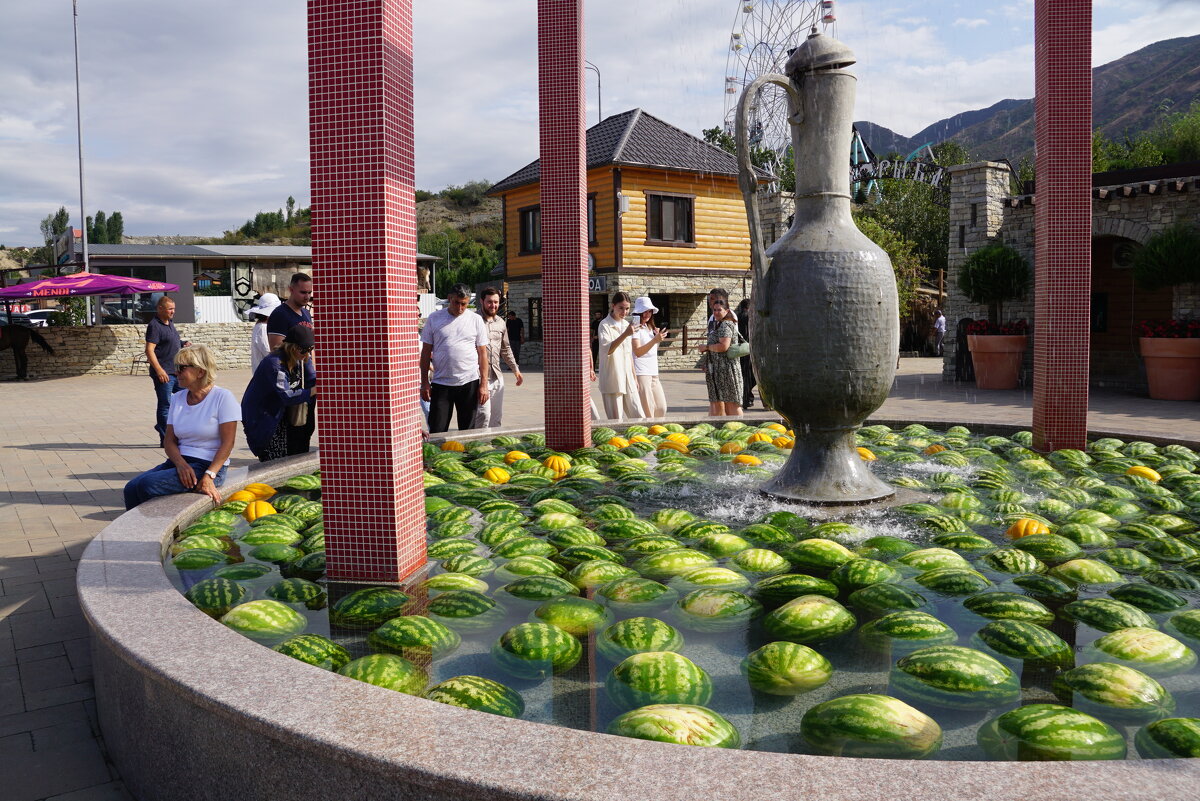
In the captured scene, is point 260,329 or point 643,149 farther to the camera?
point 643,149

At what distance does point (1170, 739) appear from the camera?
2863 mm

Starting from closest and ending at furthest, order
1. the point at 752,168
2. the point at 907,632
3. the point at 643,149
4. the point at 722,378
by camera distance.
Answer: the point at 907,632 → the point at 752,168 → the point at 722,378 → the point at 643,149

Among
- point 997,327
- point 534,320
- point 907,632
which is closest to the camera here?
point 907,632

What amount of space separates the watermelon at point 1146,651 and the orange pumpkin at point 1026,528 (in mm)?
1601

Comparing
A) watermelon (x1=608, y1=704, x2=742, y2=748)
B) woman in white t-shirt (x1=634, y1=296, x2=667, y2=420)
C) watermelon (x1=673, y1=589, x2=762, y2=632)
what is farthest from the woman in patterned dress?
watermelon (x1=608, y1=704, x2=742, y2=748)

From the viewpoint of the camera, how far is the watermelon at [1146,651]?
11.7ft

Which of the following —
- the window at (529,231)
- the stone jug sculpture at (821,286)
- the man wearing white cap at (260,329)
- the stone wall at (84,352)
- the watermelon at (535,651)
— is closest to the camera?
the watermelon at (535,651)

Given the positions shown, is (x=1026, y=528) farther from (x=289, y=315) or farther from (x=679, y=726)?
(x=289, y=315)

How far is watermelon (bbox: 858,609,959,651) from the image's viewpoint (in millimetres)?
3836

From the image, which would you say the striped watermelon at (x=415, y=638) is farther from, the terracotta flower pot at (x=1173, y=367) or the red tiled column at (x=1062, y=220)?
the terracotta flower pot at (x=1173, y=367)

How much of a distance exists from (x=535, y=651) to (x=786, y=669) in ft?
3.37

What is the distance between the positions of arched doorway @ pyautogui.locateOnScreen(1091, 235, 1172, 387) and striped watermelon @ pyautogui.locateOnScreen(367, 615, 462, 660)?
20143mm

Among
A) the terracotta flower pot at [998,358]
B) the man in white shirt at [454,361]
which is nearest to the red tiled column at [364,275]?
the man in white shirt at [454,361]

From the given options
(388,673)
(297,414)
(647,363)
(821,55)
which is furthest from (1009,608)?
(647,363)
